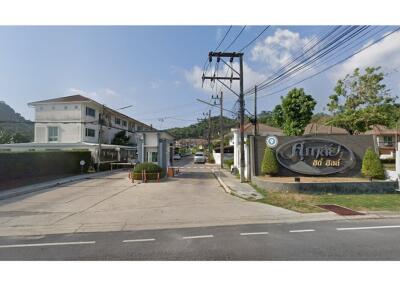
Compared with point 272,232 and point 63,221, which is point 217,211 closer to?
point 272,232

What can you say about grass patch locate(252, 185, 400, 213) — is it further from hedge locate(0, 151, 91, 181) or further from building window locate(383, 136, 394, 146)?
building window locate(383, 136, 394, 146)

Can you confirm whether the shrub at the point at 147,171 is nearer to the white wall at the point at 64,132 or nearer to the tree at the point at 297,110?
the tree at the point at 297,110

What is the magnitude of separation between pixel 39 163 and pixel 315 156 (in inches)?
788

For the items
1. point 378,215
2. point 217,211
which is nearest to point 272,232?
point 217,211

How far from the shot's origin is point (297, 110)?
102ft

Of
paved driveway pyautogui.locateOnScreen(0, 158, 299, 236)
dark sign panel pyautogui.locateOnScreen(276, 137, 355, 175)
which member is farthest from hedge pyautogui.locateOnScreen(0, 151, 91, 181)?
dark sign panel pyautogui.locateOnScreen(276, 137, 355, 175)

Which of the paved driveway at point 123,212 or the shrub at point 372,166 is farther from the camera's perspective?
the shrub at point 372,166

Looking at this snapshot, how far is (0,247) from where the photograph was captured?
660cm

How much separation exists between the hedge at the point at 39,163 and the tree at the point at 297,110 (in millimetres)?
21483

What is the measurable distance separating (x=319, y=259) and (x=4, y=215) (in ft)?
33.9

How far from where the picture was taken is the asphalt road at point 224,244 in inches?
228

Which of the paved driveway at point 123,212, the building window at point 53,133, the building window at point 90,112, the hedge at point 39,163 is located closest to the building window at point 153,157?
the hedge at point 39,163

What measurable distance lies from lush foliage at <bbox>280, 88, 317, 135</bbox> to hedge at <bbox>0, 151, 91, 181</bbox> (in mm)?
21482

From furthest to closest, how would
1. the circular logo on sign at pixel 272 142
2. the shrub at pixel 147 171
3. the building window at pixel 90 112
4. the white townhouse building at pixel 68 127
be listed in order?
the building window at pixel 90 112
the white townhouse building at pixel 68 127
the shrub at pixel 147 171
the circular logo on sign at pixel 272 142
